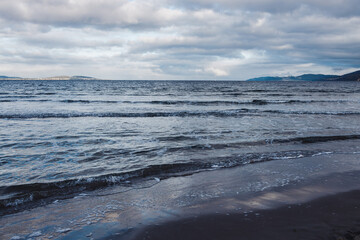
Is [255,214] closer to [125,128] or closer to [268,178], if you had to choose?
[268,178]

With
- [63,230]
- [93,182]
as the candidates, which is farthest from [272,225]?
[93,182]

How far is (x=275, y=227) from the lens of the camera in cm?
424

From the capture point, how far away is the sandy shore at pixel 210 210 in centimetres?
416

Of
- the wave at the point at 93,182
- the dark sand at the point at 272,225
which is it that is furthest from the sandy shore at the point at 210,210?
the wave at the point at 93,182

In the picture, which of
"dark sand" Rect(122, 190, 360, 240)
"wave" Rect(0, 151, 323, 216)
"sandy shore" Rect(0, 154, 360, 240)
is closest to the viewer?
"dark sand" Rect(122, 190, 360, 240)

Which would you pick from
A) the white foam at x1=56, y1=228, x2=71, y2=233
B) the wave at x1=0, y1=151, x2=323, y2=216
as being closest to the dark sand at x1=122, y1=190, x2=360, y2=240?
the white foam at x1=56, y1=228, x2=71, y2=233

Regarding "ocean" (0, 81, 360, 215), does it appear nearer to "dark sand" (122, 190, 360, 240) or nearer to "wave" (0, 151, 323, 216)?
"wave" (0, 151, 323, 216)

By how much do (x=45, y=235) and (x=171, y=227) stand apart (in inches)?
86.5

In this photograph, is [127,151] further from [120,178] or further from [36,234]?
[36,234]

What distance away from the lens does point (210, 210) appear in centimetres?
496

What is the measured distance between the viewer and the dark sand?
4.00 meters

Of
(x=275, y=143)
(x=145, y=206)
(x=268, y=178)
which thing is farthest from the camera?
(x=275, y=143)

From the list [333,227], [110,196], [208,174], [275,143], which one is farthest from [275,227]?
[275,143]

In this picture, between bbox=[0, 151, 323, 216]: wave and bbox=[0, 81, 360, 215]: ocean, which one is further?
bbox=[0, 81, 360, 215]: ocean
